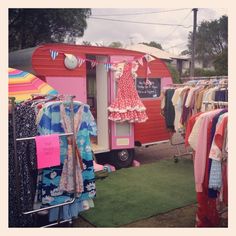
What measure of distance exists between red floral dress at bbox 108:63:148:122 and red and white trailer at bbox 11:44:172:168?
0.16 metres

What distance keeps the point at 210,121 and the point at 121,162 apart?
11.3 feet

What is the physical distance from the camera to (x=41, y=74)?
559 centimetres

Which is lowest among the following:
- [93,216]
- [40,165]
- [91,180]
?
[93,216]

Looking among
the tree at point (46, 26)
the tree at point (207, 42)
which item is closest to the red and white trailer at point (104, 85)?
the tree at point (46, 26)

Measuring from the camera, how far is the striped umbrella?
13.2ft

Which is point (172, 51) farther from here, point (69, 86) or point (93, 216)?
point (93, 216)

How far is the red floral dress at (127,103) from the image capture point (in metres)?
6.23

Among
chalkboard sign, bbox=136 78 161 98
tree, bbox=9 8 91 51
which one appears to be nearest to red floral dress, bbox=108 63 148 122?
chalkboard sign, bbox=136 78 161 98

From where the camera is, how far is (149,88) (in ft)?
23.0

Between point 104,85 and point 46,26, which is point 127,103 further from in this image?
point 46,26

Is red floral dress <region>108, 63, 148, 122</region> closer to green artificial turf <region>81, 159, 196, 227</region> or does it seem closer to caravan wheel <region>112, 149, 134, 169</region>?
caravan wheel <region>112, 149, 134, 169</region>

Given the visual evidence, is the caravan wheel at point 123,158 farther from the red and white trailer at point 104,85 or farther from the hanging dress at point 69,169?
the hanging dress at point 69,169

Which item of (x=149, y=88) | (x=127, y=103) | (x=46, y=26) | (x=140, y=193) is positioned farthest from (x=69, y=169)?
(x=46, y=26)
